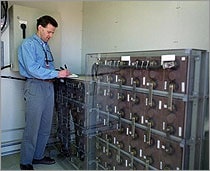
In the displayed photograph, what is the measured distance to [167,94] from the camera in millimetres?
1317

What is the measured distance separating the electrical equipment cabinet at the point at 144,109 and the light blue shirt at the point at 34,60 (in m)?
0.28

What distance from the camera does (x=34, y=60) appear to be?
1.94 m

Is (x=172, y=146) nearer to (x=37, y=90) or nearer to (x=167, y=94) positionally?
(x=167, y=94)

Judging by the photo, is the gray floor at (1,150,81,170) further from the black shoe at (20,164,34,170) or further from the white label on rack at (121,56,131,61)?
the white label on rack at (121,56,131,61)

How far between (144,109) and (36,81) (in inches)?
40.6

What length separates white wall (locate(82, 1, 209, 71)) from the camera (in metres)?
1.48

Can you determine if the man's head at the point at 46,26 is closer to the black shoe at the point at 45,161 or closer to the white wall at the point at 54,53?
the white wall at the point at 54,53

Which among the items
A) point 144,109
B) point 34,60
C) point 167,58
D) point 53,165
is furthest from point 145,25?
point 53,165

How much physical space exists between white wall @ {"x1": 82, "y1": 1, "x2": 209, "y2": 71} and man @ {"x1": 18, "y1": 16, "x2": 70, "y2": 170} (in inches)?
23.3

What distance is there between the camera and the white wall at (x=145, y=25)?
148 centimetres

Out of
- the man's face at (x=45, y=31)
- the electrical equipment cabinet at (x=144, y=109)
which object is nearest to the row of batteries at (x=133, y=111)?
the electrical equipment cabinet at (x=144, y=109)

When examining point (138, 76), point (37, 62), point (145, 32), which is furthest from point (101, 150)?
point (145, 32)

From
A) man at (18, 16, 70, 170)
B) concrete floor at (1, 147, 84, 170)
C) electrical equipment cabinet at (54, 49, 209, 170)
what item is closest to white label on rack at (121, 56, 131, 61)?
electrical equipment cabinet at (54, 49, 209, 170)

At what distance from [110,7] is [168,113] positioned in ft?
4.51
